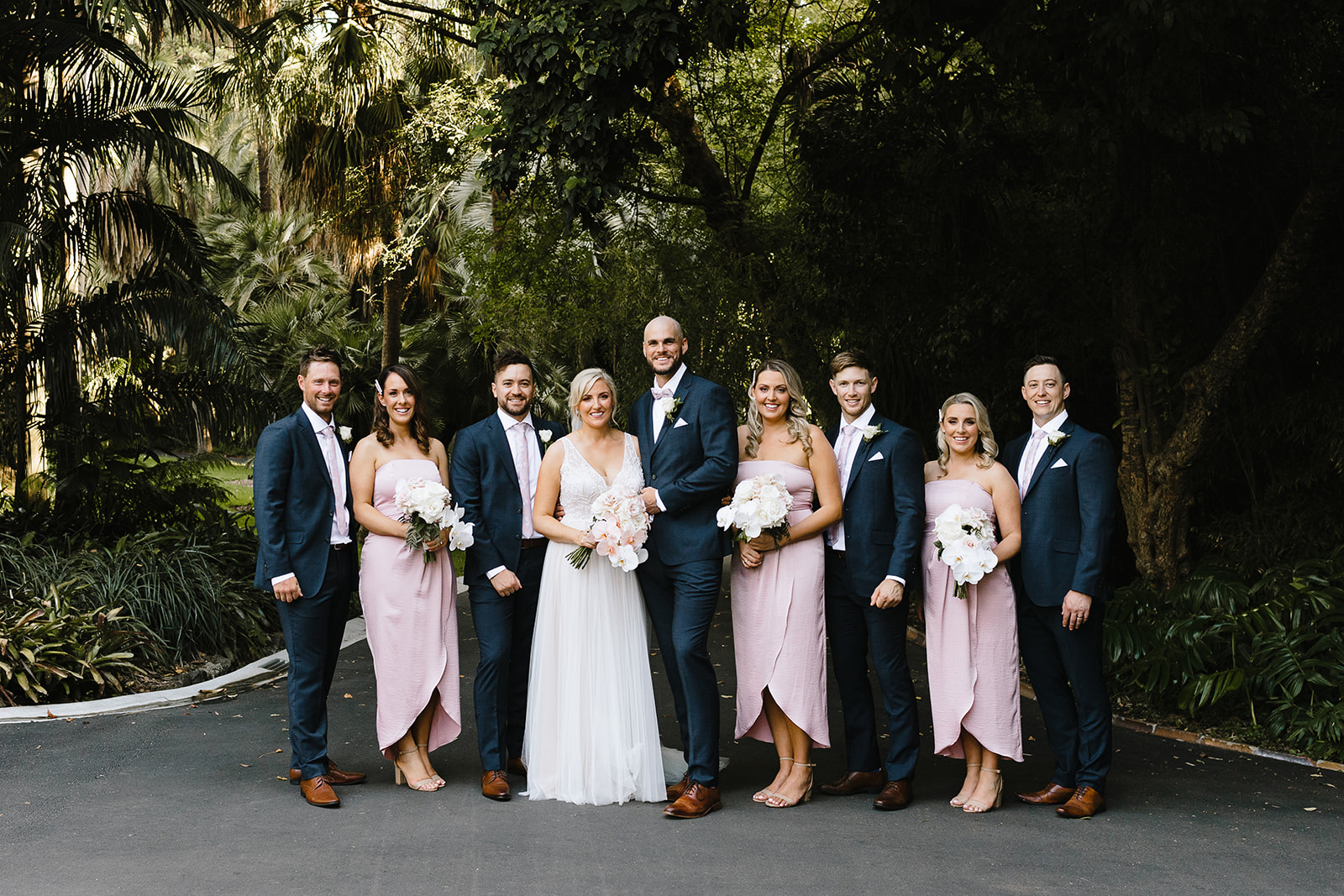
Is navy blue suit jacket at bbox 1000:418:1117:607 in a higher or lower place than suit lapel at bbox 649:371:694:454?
lower

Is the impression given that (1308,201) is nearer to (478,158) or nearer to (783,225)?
(783,225)

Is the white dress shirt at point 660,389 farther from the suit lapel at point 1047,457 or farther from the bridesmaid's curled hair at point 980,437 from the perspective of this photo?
the suit lapel at point 1047,457

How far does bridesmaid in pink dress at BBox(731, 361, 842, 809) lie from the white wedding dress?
50 centimetres

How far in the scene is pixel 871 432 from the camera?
5449mm

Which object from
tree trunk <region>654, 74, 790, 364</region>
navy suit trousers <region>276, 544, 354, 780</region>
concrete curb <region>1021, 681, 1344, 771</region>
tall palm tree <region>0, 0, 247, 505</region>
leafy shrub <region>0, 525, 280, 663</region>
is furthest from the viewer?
tree trunk <region>654, 74, 790, 364</region>

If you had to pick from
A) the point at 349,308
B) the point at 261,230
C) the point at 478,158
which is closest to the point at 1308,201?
the point at 478,158

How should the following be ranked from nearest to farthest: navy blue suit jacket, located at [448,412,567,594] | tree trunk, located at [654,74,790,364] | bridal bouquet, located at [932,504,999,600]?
bridal bouquet, located at [932,504,999,600] < navy blue suit jacket, located at [448,412,567,594] < tree trunk, located at [654,74,790,364]

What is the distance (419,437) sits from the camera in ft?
19.1

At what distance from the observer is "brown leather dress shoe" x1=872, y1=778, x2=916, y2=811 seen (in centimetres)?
530

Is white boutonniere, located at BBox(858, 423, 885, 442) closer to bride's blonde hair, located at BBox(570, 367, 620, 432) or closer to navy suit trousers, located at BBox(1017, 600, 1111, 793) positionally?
navy suit trousers, located at BBox(1017, 600, 1111, 793)

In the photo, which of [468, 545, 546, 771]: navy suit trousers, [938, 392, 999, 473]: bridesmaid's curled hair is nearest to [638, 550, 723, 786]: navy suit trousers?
[468, 545, 546, 771]: navy suit trousers

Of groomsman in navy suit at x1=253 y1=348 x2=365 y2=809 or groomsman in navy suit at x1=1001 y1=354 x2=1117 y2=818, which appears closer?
groomsman in navy suit at x1=1001 y1=354 x2=1117 y2=818

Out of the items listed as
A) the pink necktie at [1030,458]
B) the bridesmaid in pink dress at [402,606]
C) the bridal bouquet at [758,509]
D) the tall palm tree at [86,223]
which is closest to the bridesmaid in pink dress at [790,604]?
Answer: the bridal bouquet at [758,509]

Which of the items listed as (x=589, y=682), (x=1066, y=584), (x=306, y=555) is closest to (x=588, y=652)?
(x=589, y=682)
